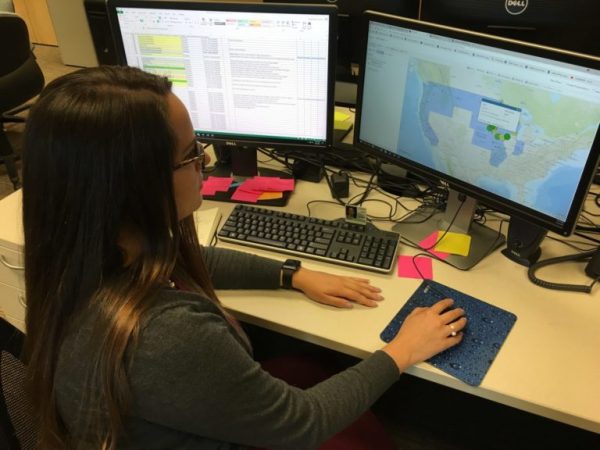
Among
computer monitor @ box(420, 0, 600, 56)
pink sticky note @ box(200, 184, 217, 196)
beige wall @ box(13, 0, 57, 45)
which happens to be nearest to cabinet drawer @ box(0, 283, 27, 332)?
pink sticky note @ box(200, 184, 217, 196)

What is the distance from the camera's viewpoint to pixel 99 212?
670mm

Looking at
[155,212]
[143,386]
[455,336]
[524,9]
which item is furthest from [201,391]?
[524,9]

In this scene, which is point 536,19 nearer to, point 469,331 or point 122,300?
point 469,331

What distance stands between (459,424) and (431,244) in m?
0.69

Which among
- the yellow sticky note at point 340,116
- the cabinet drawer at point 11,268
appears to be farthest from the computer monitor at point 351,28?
the cabinet drawer at point 11,268

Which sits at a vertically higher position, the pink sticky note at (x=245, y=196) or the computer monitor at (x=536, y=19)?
the computer monitor at (x=536, y=19)

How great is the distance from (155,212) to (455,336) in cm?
60

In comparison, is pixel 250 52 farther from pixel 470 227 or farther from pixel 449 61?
pixel 470 227

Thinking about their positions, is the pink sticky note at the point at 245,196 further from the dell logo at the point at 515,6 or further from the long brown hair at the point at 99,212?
the dell logo at the point at 515,6

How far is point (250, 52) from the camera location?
1248 mm

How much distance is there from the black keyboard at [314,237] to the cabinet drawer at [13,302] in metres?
0.61

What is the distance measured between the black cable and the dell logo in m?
0.63

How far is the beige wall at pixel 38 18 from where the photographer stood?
15.2ft

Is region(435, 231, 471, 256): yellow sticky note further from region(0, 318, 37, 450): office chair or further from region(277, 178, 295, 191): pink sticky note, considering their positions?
region(0, 318, 37, 450): office chair
